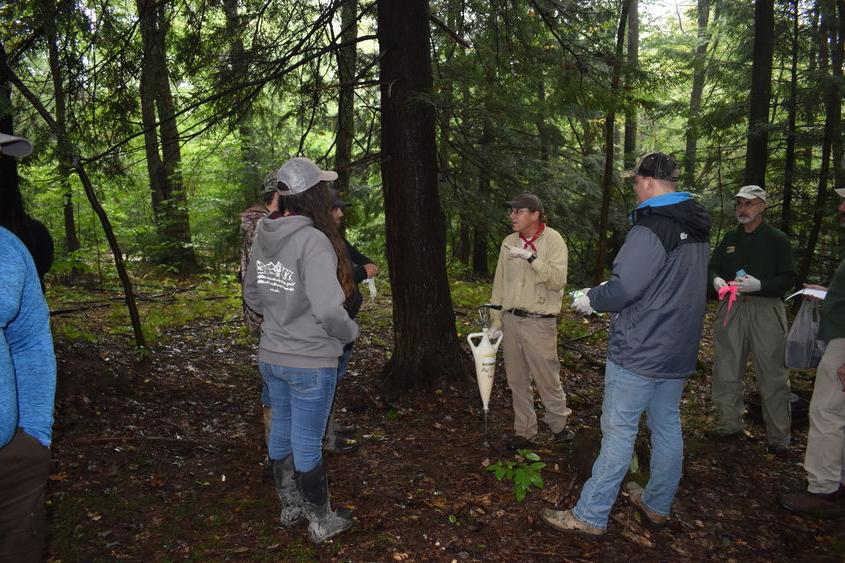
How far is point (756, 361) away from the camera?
503 centimetres

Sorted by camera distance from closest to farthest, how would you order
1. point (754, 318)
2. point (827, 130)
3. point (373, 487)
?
point (373, 487)
point (754, 318)
point (827, 130)

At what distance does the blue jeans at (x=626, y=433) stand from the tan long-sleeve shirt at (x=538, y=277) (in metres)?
1.18

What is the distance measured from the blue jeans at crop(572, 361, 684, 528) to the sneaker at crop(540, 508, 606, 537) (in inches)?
1.3

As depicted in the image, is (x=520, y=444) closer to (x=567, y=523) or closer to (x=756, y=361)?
(x=567, y=523)

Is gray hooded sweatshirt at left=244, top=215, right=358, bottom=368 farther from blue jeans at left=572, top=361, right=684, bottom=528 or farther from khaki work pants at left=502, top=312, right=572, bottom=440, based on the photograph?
khaki work pants at left=502, top=312, right=572, bottom=440

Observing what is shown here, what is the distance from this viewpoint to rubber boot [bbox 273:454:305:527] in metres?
3.53

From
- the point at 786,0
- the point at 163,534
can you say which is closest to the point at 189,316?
the point at 163,534

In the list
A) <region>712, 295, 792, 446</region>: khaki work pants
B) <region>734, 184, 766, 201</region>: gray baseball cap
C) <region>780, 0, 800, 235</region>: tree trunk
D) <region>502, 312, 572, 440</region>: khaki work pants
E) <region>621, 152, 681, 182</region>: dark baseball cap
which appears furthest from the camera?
<region>780, 0, 800, 235</region>: tree trunk

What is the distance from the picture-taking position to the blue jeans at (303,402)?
3.13 m

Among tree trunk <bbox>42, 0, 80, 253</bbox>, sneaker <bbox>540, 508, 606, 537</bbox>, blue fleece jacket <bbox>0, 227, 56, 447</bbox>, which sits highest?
tree trunk <bbox>42, 0, 80, 253</bbox>

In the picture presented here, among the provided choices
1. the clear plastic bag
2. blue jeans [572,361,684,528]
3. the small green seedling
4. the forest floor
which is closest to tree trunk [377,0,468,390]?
the forest floor

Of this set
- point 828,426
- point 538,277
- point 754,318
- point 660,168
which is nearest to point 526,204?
point 538,277

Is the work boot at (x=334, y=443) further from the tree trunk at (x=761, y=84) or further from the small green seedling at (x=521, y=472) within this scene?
the tree trunk at (x=761, y=84)

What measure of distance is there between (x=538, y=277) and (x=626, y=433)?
150 cm
